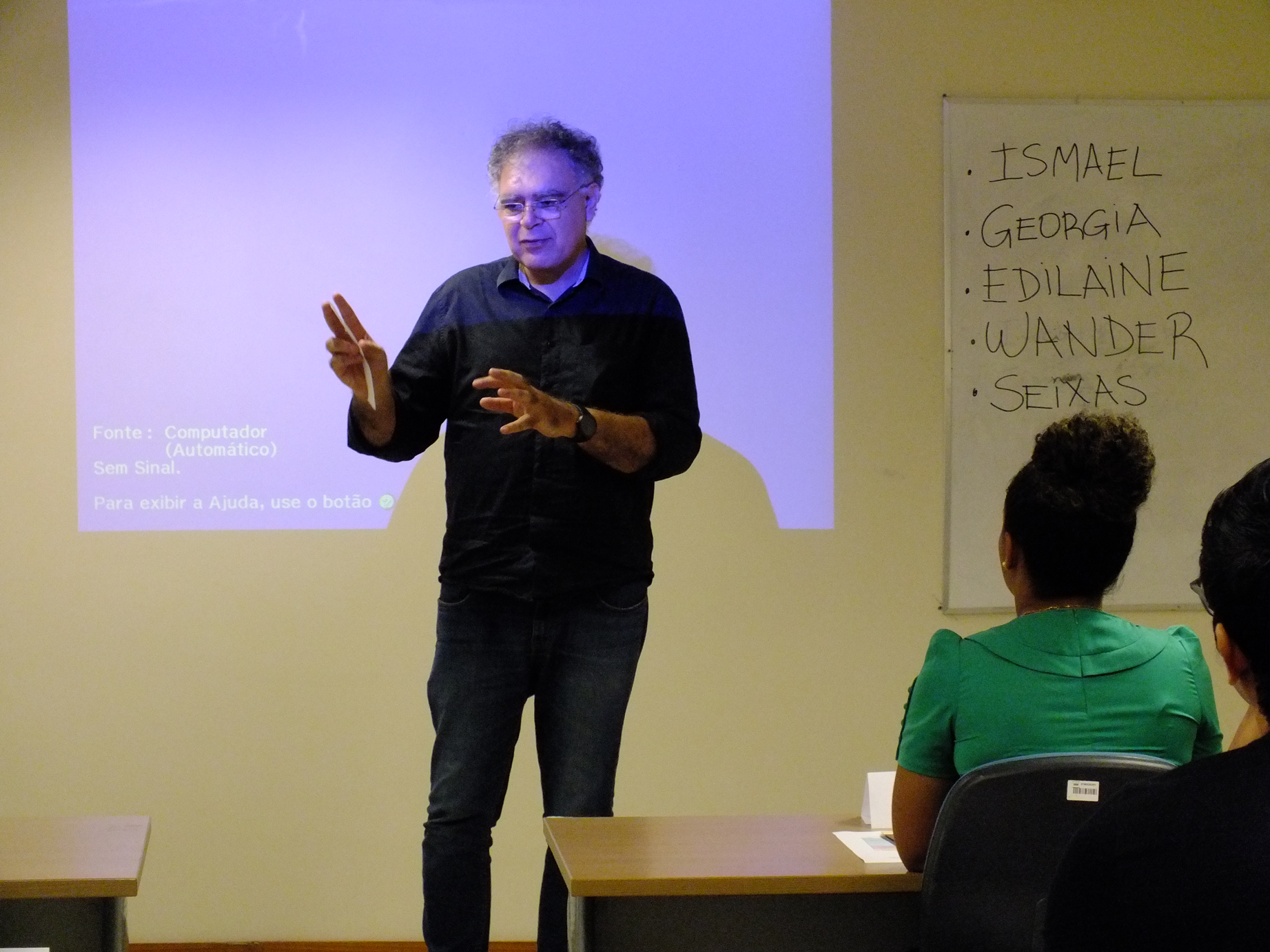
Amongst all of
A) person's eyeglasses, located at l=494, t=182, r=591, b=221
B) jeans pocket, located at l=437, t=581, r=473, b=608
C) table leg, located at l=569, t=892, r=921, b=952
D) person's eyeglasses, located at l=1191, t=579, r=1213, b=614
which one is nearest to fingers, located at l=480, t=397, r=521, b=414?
jeans pocket, located at l=437, t=581, r=473, b=608

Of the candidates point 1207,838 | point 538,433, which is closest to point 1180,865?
point 1207,838

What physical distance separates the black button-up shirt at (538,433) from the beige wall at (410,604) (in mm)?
722

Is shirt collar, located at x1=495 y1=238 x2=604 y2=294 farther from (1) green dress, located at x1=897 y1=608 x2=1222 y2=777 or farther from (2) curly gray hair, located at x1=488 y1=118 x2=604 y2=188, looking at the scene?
(1) green dress, located at x1=897 y1=608 x2=1222 y2=777

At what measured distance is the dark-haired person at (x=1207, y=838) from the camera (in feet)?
2.61

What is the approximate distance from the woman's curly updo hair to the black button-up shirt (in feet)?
2.74

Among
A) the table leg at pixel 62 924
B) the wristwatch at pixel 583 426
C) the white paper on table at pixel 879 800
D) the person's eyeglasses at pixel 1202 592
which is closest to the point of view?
the person's eyeglasses at pixel 1202 592

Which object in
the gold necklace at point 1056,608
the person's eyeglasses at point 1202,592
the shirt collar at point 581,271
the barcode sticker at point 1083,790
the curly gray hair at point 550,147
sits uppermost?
the curly gray hair at point 550,147

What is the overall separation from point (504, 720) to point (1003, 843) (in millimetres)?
1099

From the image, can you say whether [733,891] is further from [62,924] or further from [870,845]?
[62,924]

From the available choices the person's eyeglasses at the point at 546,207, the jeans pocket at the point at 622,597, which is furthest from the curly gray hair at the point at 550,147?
the jeans pocket at the point at 622,597

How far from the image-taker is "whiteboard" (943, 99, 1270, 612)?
10.3 ft

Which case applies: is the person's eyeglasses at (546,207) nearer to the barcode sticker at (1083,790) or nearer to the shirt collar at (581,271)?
the shirt collar at (581,271)

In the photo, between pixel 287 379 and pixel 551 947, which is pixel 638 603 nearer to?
pixel 551 947

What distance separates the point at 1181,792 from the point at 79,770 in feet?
9.30
